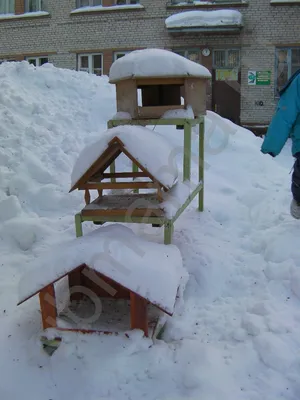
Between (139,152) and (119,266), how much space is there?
72 cm

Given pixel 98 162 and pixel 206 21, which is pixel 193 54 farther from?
pixel 98 162

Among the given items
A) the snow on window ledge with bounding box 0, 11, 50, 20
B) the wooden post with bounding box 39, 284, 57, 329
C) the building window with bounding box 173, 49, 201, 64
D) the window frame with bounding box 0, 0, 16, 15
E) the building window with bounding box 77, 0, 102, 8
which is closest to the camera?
the wooden post with bounding box 39, 284, 57, 329

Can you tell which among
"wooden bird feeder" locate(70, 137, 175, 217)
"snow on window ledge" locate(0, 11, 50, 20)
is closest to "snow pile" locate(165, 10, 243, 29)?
"snow on window ledge" locate(0, 11, 50, 20)

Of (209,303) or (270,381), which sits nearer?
(270,381)

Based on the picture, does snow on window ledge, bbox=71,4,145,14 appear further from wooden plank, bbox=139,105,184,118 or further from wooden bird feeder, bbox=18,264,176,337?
wooden bird feeder, bbox=18,264,176,337

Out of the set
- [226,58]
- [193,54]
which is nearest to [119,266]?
[226,58]

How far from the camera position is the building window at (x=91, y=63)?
42.0ft

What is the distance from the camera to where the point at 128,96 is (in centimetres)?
334

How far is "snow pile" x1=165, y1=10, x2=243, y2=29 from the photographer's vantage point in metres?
11.0

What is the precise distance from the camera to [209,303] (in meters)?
2.83

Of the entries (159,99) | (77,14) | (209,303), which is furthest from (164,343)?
(77,14)

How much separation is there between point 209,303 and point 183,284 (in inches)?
8.9

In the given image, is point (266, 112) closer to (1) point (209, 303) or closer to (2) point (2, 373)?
(1) point (209, 303)

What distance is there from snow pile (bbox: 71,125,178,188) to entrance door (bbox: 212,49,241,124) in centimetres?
950
